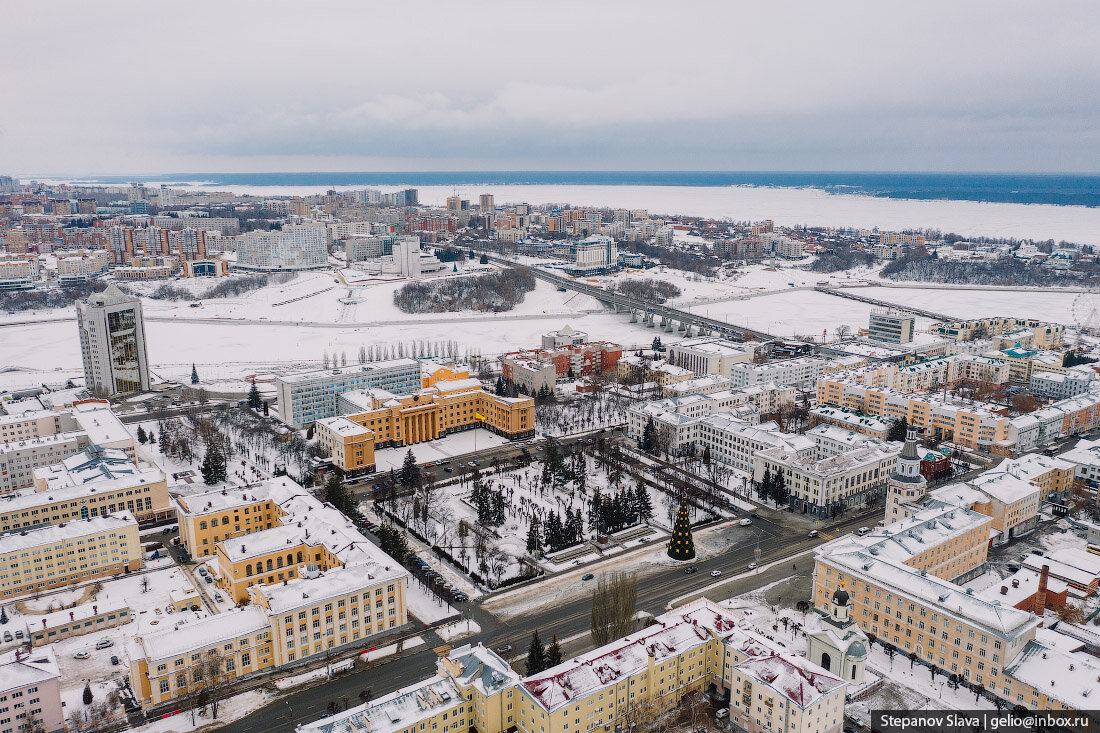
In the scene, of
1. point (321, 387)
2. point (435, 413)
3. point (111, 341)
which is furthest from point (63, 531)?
point (111, 341)

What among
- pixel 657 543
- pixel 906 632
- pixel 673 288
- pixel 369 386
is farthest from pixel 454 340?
pixel 906 632

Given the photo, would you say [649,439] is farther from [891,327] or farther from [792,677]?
[891,327]

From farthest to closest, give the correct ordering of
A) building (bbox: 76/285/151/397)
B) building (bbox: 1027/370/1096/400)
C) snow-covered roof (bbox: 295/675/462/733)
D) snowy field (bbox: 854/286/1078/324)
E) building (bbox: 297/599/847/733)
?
snowy field (bbox: 854/286/1078/324) → building (bbox: 76/285/151/397) → building (bbox: 1027/370/1096/400) → building (bbox: 297/599/847/733) → snow-covered roof (bbox: 295/675/462/733)

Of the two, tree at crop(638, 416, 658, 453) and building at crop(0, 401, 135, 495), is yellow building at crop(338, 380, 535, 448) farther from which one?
building at crop(0, 401, 135, 495)

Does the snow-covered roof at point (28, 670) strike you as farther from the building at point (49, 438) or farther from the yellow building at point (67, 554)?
the building at point (49, 438)

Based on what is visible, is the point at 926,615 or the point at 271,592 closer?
the point at 926,615

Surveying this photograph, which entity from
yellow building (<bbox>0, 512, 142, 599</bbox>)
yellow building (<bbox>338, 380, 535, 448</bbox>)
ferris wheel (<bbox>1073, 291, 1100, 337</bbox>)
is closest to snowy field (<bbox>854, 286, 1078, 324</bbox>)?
ferris wheel (<bbox>1073, 291, 1100, 337</bbox>)

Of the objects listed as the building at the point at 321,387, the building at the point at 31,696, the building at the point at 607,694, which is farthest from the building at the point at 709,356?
the building at the point at 31,696
